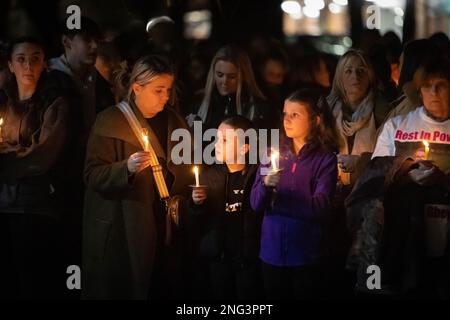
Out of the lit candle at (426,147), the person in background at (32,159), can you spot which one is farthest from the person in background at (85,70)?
the lit candle at (426,147)

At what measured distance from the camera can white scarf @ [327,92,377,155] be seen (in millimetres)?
6988

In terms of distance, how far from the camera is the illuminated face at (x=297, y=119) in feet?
21.9

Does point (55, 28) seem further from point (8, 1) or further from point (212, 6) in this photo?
point (212, 6)

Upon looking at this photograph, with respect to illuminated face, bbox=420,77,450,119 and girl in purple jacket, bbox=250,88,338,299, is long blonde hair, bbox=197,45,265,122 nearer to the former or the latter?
girl in purple jacket, bbox=250,88,338,299

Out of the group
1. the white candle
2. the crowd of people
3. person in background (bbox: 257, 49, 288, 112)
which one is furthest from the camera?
person in background (bbox: 257, 49, 288, 112)

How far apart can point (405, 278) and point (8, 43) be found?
2.90 m

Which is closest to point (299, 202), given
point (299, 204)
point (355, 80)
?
point (299, 204)

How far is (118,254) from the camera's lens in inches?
272

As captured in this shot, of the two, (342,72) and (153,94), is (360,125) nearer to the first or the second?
(342,72)

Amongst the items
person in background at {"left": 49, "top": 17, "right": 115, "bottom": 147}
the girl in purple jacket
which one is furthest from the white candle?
person in background at {"left": 49, "top": 17, "right": 115, "bottom": 147}

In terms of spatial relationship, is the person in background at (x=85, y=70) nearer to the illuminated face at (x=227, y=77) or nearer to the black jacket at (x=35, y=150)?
the black jacket at (x=35, y=150)

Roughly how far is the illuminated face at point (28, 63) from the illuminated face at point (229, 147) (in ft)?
4.01
